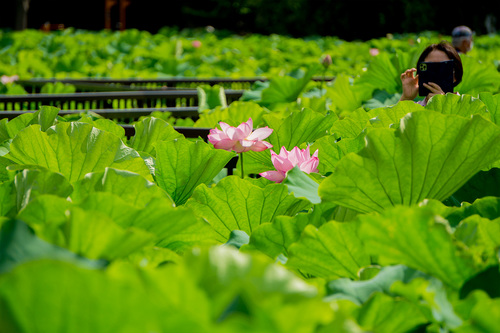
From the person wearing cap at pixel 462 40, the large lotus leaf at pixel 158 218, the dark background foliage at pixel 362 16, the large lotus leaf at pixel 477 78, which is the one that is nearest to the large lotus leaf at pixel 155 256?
the large lotus leaf at pixel 158 218

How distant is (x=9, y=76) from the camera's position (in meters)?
4.45

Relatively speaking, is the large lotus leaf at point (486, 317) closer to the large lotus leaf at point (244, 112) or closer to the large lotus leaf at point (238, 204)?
the large lotus leaf at point (238, 204)

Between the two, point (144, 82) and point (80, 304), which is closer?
point (80, 304)

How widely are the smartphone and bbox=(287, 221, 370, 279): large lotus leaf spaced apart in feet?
4.05

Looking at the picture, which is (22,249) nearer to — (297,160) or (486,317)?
(486,317)

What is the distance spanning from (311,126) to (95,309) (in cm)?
101

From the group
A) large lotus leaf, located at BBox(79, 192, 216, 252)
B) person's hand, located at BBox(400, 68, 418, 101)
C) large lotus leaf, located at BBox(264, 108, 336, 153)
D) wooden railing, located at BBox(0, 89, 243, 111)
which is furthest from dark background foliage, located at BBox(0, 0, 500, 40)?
large lotus leaf, located at BBox(79, 192, 216, 252)

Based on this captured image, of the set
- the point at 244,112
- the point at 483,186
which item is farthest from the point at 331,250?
the point at 244,112

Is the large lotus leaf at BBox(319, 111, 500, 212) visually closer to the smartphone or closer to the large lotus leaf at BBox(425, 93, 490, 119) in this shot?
the large lotus leaf at BBox(425, 93, 490, 119)

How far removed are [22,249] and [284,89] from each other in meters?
2.15

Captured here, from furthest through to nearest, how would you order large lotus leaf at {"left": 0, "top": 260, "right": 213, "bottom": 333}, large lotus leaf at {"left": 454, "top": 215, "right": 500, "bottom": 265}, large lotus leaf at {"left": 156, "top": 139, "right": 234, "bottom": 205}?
large lotus leaf at {"left": 156, "top": 139, "right": 234, "bottom": 205}
large lotus leaf at {"left": 454, "top": 215, "right": 500, "bottom": 265}
large lotus leaf at {"left": 0, "top": 260, "right": 213, "bottom": 333}

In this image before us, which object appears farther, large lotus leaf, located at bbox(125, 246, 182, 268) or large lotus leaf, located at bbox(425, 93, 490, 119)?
large lotus leaf, located at bbox(425, 93, 490, 119)

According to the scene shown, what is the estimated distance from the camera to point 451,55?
2.27 metres

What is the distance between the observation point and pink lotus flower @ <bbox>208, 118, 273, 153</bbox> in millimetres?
1258
